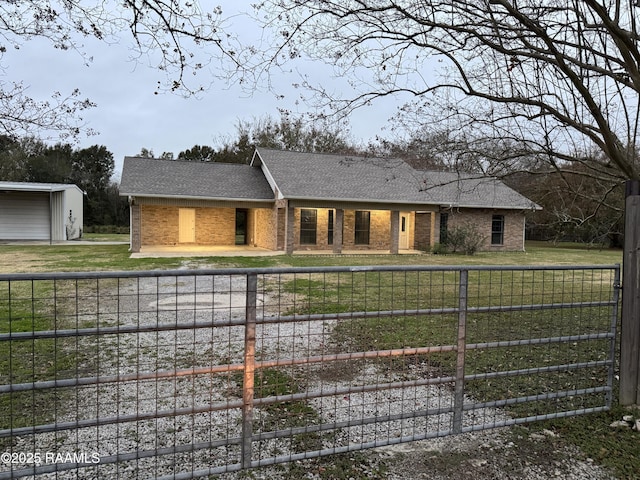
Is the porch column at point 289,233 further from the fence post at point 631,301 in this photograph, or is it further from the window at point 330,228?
the fence post at point 631,301

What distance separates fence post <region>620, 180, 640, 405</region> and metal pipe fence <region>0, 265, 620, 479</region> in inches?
8.0

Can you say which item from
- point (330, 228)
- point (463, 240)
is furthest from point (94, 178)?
point (463, 240)

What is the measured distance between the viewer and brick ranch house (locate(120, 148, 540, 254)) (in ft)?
66.4

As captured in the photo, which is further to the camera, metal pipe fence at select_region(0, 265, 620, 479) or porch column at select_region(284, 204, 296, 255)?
porch column at select_region(284, 204, 296, 255)

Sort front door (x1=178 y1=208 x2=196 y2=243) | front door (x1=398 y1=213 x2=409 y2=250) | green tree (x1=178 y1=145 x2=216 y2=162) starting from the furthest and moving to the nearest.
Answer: green tree (x1=178 y1=145 x2=216 y2=162) → front door (x1=398 y1=213 x2=409 y2=250) → front door (x1=178 y1=208 x2=196 y2=243)

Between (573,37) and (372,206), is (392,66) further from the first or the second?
(372,206)

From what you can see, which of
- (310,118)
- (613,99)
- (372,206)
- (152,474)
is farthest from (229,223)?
(152,474)

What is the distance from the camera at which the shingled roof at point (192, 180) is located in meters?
19.9

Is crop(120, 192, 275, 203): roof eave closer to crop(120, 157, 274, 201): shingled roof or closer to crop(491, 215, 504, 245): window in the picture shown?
crop(120, 157, 274, 201): shingled roof

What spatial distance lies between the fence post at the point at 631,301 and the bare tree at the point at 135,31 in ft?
12.5

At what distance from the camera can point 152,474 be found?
2719mm

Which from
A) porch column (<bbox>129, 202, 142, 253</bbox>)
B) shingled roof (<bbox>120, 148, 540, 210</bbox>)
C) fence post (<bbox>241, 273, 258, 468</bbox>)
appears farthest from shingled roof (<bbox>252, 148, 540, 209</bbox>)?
fence post (<bbox>241, 273, 258, 468</bbox>)

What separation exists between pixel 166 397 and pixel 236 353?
1.49 m

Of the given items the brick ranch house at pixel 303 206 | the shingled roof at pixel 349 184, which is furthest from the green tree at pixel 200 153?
the shingled roof at pixel 349 184
